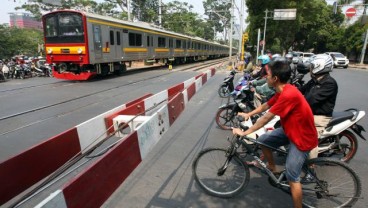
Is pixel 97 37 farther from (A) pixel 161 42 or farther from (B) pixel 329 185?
(B) pixel 329 185

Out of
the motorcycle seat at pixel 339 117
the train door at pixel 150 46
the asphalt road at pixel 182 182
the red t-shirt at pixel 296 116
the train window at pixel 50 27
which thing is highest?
the train window at pixel 50 27

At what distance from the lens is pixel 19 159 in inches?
88.0

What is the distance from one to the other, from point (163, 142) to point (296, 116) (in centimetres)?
295

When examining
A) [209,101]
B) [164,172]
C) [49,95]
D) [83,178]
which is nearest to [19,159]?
[83,178]

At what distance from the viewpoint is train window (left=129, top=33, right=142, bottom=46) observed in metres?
17.9

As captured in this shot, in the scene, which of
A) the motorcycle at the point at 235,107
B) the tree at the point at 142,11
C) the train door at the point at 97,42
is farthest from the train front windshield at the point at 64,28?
the tree at the point at 142,11

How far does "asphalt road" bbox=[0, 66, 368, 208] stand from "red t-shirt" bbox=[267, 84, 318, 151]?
36.5 inches

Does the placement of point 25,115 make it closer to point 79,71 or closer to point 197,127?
point 197,127

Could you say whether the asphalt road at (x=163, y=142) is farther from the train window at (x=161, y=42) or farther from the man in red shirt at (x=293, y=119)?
the train window at (x=161, y=42)

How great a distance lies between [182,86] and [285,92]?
13.3 ft

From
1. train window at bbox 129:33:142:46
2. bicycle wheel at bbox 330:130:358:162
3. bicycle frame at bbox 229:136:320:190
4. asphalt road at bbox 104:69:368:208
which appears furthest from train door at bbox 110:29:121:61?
bicycle frame at bbox 229:136:320:190

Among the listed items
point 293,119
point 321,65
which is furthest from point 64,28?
point 293,119

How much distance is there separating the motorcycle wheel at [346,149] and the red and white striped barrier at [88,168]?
8.37 feet

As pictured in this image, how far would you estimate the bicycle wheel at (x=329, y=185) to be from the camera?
2953 mm
